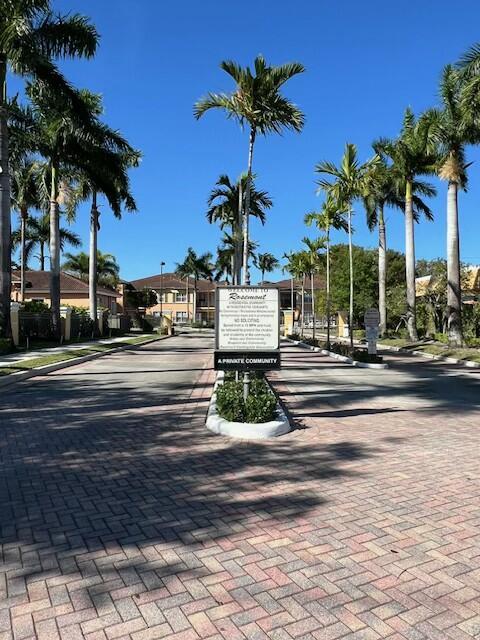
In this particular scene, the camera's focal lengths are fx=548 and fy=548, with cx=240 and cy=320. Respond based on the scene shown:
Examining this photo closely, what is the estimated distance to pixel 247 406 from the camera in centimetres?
799

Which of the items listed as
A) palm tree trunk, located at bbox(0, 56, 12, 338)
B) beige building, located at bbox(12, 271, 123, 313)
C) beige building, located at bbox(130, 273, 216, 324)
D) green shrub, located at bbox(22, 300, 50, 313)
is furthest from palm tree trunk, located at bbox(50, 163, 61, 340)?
beige building, located at bbox(130, 273, 216, 324)

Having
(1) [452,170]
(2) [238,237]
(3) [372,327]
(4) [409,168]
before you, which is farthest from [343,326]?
(3) [372,327]

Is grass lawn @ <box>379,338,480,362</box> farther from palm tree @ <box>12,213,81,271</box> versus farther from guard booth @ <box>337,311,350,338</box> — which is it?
palm tree @ <box>12,213,81,271</box>

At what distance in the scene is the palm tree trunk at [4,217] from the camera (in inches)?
836

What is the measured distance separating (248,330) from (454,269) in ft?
65.4

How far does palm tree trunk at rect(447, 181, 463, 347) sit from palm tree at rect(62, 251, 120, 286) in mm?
54332

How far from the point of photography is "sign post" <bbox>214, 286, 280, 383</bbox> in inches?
324

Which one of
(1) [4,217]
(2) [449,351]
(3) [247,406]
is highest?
(1) [4,217]

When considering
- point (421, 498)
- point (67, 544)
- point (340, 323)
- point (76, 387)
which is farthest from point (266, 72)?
point (340, 323)

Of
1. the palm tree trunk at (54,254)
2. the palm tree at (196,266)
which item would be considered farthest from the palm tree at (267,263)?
the palm tree trunk at (54,254)

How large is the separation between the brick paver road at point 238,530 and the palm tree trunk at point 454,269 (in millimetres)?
18014

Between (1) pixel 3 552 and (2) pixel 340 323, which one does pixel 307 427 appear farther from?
(2) pixel 340 323

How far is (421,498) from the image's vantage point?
5008 millimetres

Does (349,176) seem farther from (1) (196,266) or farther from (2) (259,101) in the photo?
(1) (196,266)
